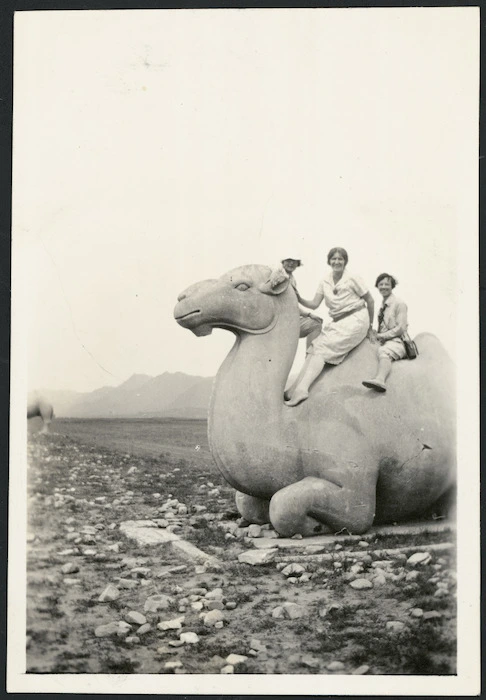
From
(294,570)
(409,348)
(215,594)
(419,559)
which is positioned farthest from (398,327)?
(215,594)

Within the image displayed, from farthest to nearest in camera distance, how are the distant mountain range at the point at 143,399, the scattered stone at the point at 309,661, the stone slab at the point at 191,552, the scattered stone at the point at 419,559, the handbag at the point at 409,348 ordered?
the distant mountain range at the point at 143,399, the handbag at the point at 409,348, the stone slab at the point at 191,552, the scattered stone at the point at 419,559, the scattered stone at the point at 309,661

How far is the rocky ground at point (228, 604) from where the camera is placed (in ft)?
23.6

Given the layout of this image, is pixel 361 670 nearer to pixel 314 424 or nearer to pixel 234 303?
pixel 314 424

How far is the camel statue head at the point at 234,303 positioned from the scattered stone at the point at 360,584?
1.68 m

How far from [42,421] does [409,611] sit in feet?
8.81

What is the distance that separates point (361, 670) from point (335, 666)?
16 centimetres

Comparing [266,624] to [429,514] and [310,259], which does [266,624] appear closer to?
[429,514]

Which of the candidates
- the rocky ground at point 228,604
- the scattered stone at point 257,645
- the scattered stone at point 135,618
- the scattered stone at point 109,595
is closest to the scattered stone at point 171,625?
the rocky ground at point 228,604

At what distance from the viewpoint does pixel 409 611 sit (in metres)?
7.27

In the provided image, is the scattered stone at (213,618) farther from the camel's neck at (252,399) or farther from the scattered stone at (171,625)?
the camel's neck at (252,399)

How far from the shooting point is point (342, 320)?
7.65 meters

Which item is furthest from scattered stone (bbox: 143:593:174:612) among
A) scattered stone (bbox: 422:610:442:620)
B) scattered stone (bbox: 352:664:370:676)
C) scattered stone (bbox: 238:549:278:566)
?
scattered stone (bbox: 422:610:442:620)

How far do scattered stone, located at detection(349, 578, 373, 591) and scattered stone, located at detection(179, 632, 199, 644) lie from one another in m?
1.00

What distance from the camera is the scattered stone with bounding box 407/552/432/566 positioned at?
24.2ft
